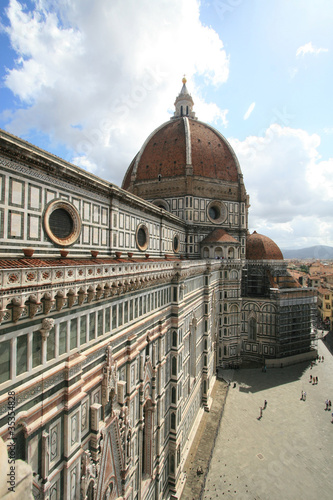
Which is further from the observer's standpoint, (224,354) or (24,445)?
(224,354)

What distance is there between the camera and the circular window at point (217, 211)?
35.7m

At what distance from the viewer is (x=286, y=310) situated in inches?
1314

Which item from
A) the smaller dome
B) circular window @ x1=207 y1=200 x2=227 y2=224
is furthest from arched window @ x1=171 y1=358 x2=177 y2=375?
the smaller dome

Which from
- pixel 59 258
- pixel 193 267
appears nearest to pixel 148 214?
pixel 193 267

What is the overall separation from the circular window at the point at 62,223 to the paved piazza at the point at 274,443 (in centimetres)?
1719

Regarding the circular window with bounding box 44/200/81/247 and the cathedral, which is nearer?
Answer: the cathedral

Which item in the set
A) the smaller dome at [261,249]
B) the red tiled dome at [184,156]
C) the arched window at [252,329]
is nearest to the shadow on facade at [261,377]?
the arched window at [252,329]

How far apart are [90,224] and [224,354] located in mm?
25702

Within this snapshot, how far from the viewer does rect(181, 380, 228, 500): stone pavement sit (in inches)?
654

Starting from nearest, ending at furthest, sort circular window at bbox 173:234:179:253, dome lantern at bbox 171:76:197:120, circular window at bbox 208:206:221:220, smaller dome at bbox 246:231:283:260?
circular window at bbox 173:234:179:253, circular window at bbox 208:206:221:220, smaller dome at bbox 246:231:283:260, dome lantern at bbox 171:76:197:120

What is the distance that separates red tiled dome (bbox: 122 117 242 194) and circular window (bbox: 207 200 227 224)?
3252 millimetres

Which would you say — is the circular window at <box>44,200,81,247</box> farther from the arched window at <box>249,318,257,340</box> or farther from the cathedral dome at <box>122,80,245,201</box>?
the arched window at <box>249,318,257,340</box>

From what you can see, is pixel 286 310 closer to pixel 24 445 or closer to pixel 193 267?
pixel 193 267

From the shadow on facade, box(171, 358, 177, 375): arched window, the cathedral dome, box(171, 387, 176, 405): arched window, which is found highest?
the cathedral dome
